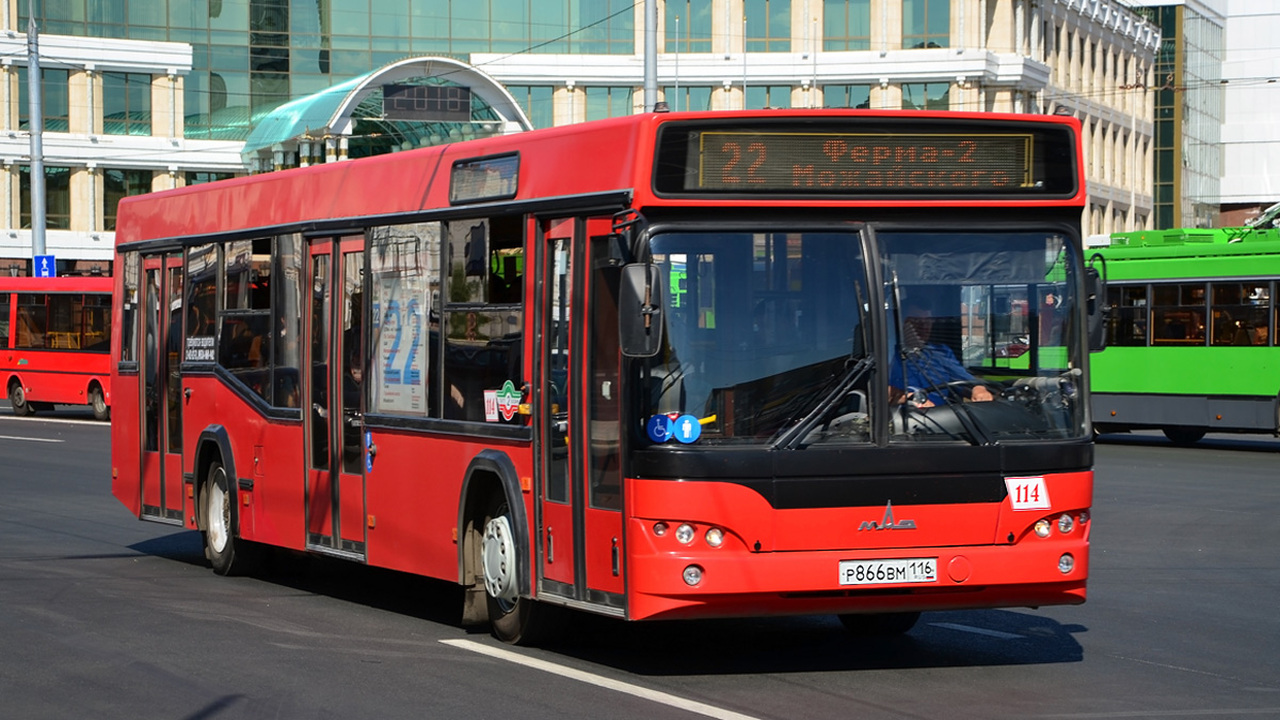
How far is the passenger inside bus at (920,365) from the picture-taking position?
28.8 ft

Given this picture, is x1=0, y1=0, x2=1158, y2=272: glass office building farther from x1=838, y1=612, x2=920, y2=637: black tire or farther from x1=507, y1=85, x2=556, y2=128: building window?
x1=838, y1=612, x2=920, y2=637: black tire

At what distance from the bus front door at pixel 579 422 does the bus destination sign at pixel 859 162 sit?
2.20 ft

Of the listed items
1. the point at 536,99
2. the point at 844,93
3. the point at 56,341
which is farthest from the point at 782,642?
the point at 536,99

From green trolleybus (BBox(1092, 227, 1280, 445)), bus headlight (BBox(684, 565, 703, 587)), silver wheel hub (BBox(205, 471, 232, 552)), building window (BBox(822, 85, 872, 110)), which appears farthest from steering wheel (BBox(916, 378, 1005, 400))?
building window (BBox(822, 85, 872, 110))

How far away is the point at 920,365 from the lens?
28.9ft

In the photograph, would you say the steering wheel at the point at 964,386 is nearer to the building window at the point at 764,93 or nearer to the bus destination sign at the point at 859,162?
the bus destination sign at the point at 859,162

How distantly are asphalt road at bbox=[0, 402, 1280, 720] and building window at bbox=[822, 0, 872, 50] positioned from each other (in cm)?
5809

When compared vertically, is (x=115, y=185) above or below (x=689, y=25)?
below

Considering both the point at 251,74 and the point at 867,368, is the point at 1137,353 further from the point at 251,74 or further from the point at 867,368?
the point at 251,74

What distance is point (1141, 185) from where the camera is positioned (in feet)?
302

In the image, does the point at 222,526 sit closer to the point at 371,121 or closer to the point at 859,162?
the point at 859,162

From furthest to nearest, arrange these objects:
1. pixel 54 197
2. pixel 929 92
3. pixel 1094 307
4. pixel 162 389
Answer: pixel 929 92 → pixel 54 197 → pixel 162 389 → pixel 1094 307

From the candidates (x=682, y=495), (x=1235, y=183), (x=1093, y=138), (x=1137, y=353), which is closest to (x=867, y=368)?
(x=682, y=495)

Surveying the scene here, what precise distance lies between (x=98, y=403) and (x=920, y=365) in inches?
1331
